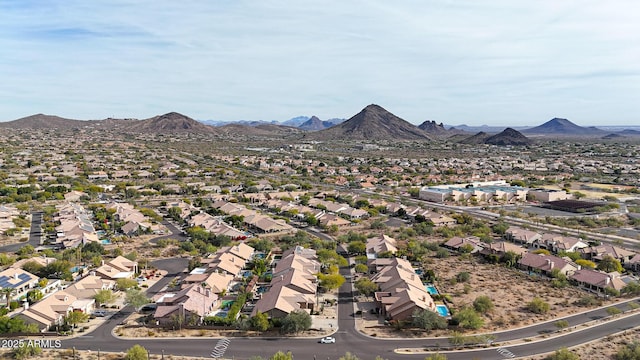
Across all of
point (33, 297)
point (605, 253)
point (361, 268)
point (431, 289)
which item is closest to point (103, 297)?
point (33, 297)

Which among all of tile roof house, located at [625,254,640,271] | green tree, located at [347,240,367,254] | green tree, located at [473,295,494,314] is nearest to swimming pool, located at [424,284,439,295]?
green tree, located at [473,295,494,314]

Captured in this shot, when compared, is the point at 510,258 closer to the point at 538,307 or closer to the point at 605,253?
the point at 605,253

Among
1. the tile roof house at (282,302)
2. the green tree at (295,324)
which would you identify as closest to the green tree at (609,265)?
the tile roof house at (282,302)

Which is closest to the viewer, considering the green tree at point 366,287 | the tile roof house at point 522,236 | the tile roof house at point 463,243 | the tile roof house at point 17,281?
the tile roof house at point 17,281

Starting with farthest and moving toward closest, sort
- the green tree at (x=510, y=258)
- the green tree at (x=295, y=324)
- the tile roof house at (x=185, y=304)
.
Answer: the green tree at (x=510, y=258) → the tile roof house at (x=185, y=304) → the green tree at (x=295, y=324)

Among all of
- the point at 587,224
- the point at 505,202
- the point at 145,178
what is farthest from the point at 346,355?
the point at 145,178

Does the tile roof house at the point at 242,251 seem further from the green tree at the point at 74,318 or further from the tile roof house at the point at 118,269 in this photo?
the green tree at the point at 74,318
